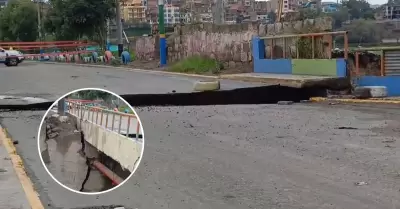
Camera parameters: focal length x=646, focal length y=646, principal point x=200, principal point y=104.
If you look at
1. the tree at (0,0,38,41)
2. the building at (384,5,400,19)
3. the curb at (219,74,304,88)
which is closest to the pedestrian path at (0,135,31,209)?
the curb at (219,74,304,88)

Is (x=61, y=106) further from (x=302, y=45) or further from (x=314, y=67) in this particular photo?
(x=302, y=45)

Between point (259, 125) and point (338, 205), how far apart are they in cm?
623

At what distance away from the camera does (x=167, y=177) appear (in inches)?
314

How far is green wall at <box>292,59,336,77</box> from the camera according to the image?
1973 centimetres

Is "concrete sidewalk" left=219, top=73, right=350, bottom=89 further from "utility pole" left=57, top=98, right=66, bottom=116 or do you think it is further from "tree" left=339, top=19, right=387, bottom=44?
"utility pole" left=57, top=98, right=66, bottom=116

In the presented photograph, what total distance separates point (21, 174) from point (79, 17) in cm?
4443

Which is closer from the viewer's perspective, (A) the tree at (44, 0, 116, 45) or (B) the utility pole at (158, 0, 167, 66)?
(B) the utility pole at (158, 0, 167, 66)

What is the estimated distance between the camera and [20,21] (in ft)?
274

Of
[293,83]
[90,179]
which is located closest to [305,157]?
[90,179]

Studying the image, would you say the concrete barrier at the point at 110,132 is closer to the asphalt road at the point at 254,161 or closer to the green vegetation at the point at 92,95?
the green vegetation at the point at 92,95

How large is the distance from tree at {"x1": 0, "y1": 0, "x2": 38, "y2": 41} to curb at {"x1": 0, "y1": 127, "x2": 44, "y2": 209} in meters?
74.4

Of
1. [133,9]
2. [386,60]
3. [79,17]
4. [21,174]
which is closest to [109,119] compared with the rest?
[21,174]

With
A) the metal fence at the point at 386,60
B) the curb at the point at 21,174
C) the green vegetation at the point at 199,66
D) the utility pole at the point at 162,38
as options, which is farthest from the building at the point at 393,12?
the curb at the point at 21,174

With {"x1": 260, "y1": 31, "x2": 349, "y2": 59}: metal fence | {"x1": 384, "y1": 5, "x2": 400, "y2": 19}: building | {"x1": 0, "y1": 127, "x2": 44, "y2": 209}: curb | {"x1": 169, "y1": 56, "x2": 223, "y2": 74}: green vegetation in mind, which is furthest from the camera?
{"x1": 169, "y1": 56, "x2": 223, "y2": 74}: green vegetation
